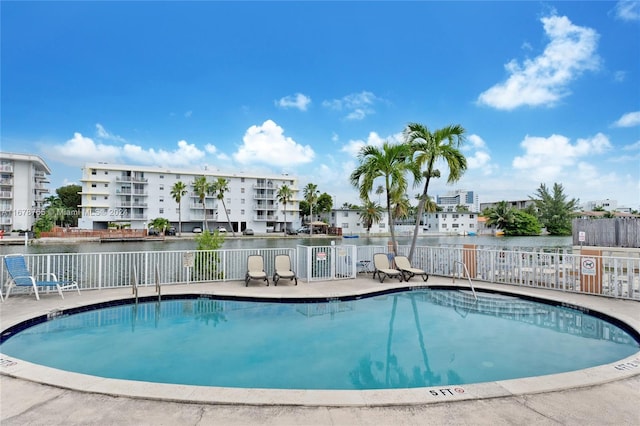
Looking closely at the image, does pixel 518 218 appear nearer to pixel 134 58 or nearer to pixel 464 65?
pixel 464 65

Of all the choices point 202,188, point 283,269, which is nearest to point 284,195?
point 202,188

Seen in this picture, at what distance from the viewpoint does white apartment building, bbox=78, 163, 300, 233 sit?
52.2m

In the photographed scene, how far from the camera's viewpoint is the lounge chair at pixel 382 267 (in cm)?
1030

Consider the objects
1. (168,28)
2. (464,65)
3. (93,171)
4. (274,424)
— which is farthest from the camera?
(93,171)

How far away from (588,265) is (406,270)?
14.5 ft

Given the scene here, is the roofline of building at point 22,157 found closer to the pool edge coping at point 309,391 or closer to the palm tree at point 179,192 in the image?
the palm tree at point 179,192

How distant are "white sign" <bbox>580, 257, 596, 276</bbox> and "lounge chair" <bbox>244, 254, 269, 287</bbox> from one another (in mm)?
8017

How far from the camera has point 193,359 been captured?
5129 mm

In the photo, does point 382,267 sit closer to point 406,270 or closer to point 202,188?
point 406,270

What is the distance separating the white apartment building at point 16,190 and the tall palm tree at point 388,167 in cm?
5788

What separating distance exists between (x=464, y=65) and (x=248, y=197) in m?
48.5

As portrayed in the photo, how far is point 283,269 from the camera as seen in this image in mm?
10086

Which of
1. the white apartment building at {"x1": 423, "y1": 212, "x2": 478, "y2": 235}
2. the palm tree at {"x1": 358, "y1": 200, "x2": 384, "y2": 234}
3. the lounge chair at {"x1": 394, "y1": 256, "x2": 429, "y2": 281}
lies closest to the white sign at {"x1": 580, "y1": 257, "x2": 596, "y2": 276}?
the lounge chair at {"x1": 394, "y1": 256, "x2": 429, "y2": 281}

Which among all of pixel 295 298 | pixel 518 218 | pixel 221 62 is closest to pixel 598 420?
pixel 295 298
